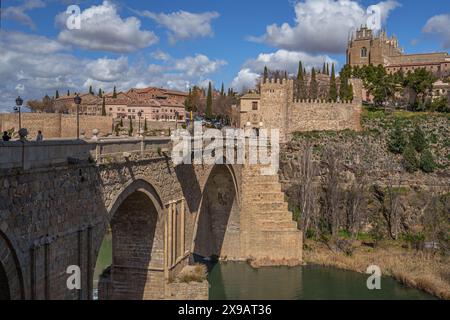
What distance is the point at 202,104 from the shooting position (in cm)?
7275

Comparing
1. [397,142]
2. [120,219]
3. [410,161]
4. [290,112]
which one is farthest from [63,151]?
[397,142]

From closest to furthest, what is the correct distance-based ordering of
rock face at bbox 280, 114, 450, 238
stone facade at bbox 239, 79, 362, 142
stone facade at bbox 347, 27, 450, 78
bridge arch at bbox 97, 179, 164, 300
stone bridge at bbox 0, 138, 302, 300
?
stone bridge at bbox 0, 138, 302, 300 < bridge arch at bbox 97, 179, 164, 300 < rock face at bbox 280, 114, 450, 238 < stone facade at bbox 239, 79, 362, 142 < stone facade at bbox 347, 27, 450, 78

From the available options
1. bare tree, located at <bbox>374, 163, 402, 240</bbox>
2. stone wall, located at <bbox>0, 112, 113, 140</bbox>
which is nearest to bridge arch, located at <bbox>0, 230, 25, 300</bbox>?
bare tree, located at <bbox>374, 163, 402, 240</bbox>

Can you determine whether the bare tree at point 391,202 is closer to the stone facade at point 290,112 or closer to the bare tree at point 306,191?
the bare tree at point 306,191

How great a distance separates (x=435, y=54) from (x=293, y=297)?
7624 centimetres

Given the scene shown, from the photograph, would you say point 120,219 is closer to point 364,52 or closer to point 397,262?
point 397,262

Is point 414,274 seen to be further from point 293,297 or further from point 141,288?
point 141,288

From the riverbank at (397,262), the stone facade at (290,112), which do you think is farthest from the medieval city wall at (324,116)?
the riverbank at (397,262)

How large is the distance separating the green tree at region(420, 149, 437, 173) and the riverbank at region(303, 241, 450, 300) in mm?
9596

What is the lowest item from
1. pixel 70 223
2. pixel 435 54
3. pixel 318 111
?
pixel 70 223

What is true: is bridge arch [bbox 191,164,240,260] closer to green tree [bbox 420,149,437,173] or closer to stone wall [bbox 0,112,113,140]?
stone wall [bbox 0,112,113,140]

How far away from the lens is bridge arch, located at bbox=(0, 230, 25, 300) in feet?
24.4
